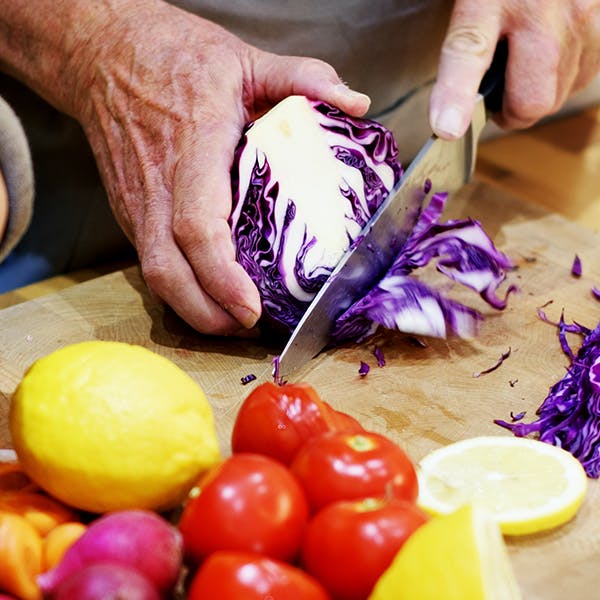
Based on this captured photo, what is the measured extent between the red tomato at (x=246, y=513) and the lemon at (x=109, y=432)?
11 centimetres

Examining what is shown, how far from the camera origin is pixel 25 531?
123cm

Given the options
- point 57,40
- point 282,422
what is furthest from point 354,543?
point 57,40

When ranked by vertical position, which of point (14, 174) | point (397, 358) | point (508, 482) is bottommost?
point (397, 358)

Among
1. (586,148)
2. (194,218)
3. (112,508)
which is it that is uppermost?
(194,218)

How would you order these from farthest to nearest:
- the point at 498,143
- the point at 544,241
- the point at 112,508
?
the point at 498,143, the point at 544,241, the point at 112,508

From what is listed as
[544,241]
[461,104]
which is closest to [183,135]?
[461,104]

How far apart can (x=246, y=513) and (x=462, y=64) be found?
138cm

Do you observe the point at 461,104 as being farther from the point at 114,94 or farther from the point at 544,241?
the point at 114,94

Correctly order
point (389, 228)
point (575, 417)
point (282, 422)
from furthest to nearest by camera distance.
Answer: point (389, 228) → point (575, 417) → point (282, 422)

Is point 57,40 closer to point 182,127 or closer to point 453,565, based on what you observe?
point 182,127

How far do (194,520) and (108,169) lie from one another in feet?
3.49

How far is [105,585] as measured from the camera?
1029 millimetres

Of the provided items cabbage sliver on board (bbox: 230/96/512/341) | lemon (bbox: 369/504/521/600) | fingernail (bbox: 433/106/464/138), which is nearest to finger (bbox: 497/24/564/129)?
fingernail (bbox: 433/106/464/138)

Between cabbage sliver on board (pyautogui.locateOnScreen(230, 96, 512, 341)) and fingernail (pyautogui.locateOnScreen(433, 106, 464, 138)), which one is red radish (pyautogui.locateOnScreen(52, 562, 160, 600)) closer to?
cabbage sliver on board (pyautogui.locateOnScreen(230, 96, 512, 341))
